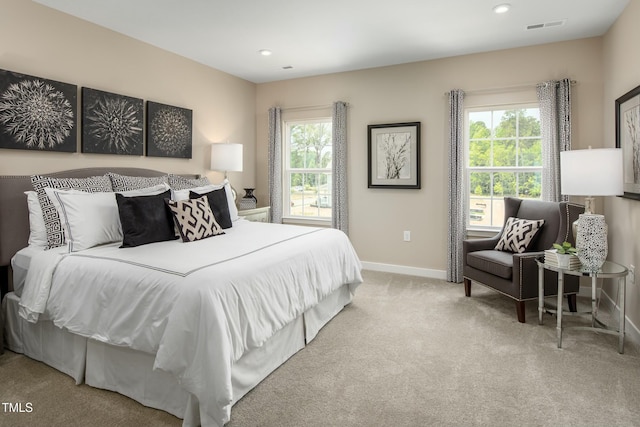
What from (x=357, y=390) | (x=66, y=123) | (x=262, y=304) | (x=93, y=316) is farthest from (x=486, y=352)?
(x=66, y=123)

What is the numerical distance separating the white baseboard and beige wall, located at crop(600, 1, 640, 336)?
164cm

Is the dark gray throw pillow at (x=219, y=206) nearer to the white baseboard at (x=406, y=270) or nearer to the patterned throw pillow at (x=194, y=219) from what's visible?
the patterned throw pillow at (x=194, y=219)

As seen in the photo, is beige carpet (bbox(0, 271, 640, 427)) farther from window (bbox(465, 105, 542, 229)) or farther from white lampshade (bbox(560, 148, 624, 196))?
window (bbox(465, 105, 542, 229))

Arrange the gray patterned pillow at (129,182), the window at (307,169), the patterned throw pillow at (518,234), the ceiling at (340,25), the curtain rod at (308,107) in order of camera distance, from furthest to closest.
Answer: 1. the window at (307,169)
2. the curtain rod at (308,107)
3. the patterned throw pillow at (518,234)
4. the gray patterned pillow at (129,182)
5. the ceiling at (340,25)

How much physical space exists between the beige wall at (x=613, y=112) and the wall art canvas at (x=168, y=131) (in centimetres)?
423

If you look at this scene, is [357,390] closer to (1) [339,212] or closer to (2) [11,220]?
(2) [11,220]

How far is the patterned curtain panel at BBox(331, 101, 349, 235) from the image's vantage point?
5.06 metres

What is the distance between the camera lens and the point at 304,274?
2717 mm

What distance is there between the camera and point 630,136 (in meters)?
3.03

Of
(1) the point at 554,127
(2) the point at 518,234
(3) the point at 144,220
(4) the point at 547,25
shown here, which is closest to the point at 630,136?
(1) the point at 554,127

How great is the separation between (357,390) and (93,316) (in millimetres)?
1556

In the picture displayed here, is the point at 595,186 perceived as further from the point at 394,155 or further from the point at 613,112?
the point at 394,155

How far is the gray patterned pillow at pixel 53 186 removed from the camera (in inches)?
107

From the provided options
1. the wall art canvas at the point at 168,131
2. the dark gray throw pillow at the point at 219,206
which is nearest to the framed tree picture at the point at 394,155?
the dark gray throw pillow at the point at 219,206
